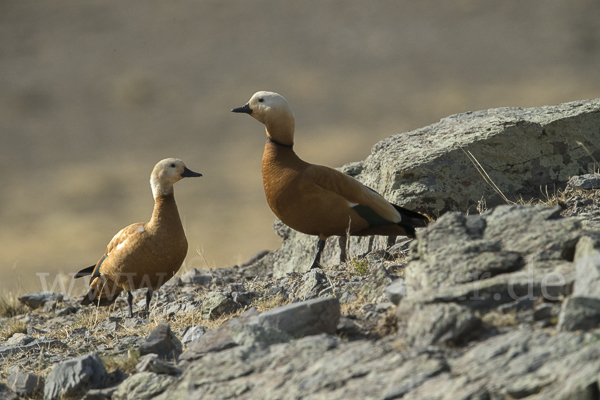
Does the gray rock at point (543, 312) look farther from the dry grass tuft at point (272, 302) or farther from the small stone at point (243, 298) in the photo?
the small stone at point (243, 298)

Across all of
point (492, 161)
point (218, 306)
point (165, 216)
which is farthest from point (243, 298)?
point (492, 161)

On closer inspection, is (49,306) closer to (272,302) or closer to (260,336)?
(272,302)

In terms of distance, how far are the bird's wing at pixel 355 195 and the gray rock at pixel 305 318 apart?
2292 mm

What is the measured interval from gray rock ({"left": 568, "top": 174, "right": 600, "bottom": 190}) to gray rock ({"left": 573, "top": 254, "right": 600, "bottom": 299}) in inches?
125

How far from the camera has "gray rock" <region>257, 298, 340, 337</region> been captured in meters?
3.42

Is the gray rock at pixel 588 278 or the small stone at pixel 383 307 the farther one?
the small stone at pixel 383 307

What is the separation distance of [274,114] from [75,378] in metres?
3.14

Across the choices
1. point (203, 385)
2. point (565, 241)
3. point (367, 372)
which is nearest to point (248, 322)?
point (203, 385)

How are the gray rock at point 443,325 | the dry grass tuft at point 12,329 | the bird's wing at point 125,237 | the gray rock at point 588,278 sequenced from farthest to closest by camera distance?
the bird's wing at point 125,237 → the dry grass tuft at point 12,329 → the gray rock at point 443,325 → the gray rock at point 588,278

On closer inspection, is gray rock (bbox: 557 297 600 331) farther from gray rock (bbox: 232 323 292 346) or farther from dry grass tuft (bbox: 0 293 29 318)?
dry grass tuft (bbox: 0 293 29 318)

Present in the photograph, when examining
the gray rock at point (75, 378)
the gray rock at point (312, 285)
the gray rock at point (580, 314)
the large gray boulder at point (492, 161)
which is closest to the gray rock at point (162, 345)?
the gray rock at point (75, 378)

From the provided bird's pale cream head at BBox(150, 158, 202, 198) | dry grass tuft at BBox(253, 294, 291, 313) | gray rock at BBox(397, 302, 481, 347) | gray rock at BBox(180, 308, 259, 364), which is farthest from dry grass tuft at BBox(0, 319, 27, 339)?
gray rock at BBox(397, 302, 481, 347)

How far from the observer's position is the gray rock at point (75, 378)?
3.64m

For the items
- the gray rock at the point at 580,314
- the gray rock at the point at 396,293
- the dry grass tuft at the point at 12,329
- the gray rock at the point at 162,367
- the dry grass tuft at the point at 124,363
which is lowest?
the gray rock at the point at 580,314
